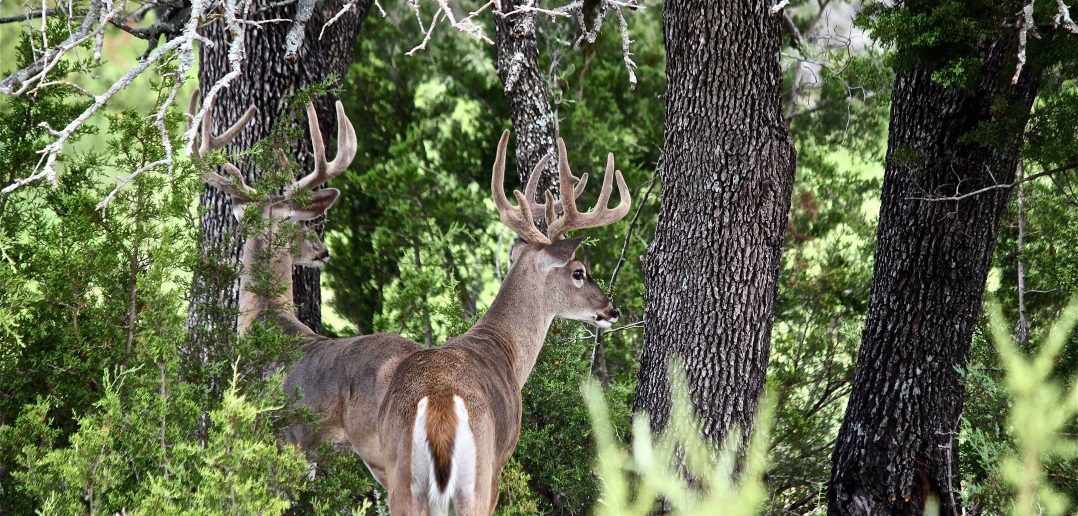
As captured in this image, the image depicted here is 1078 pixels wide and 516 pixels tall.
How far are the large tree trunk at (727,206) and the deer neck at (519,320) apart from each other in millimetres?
851

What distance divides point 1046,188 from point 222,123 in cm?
690

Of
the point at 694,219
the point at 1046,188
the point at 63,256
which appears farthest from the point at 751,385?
the point at 1046,188

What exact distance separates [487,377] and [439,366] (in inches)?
17.0

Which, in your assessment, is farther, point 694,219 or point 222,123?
point 222,123

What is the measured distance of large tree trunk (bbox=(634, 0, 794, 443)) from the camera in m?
5.75

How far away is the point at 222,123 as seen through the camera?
7.23 metres

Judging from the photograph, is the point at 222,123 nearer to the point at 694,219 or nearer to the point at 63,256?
the point at 63,256

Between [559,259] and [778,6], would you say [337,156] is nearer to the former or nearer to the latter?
[559,259]

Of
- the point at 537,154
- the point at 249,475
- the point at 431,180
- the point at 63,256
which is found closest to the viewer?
the point at 249,475

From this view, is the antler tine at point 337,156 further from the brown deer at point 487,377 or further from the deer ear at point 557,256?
the deer ear at point 557,256

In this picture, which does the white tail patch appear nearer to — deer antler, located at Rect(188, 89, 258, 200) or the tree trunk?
deer antler, located at Rect(188, 89, 258, 200)

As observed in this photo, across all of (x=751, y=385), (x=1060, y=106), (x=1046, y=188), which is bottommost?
(x=751, y=385)

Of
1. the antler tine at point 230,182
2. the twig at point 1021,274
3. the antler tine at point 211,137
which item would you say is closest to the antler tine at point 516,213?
the antler tine at point 230,182

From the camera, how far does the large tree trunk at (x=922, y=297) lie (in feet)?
21.2
